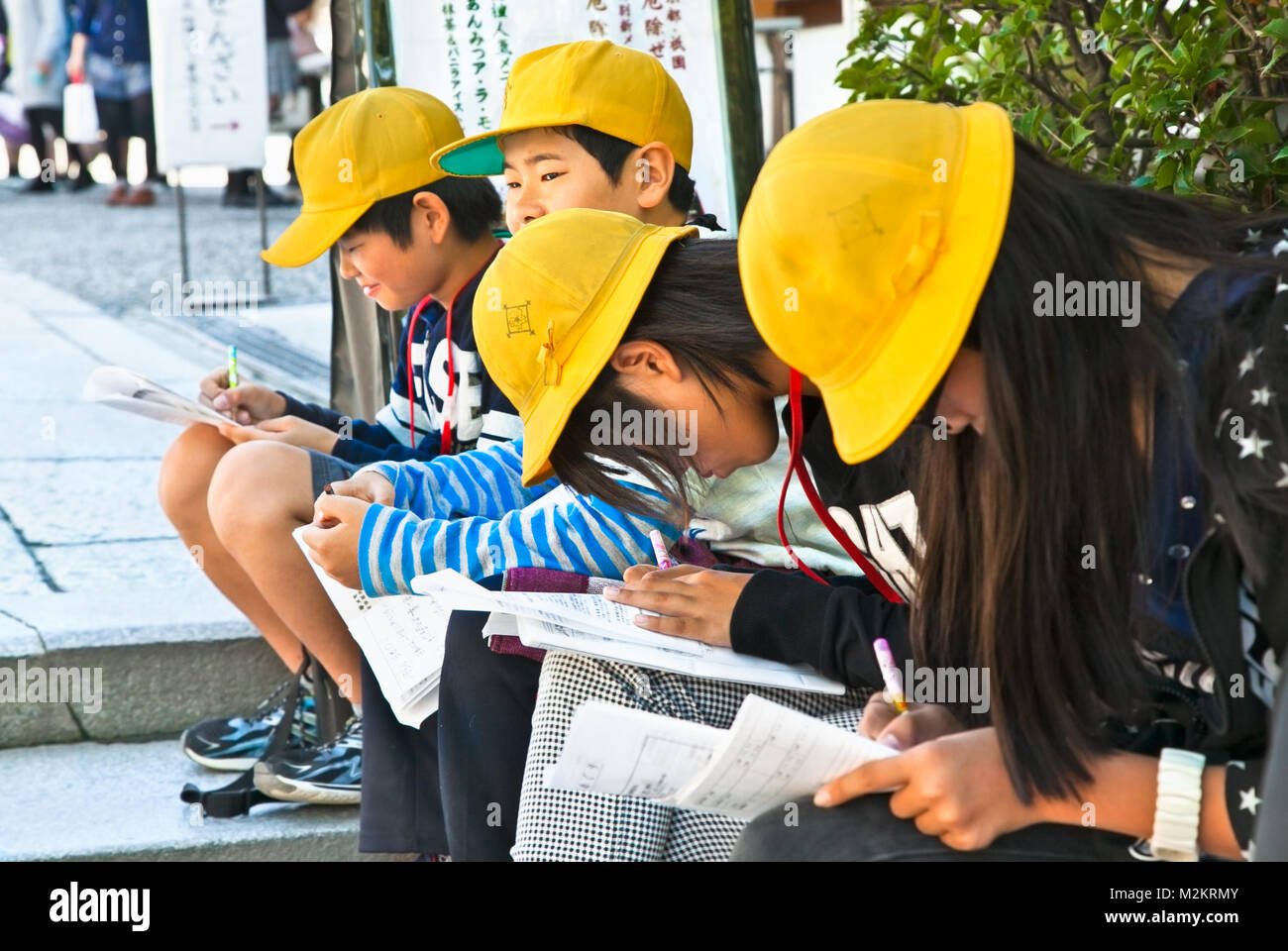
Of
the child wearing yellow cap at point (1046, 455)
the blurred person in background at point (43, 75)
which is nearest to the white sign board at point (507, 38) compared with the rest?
the child wearing yellow cap at point (1046, 455)

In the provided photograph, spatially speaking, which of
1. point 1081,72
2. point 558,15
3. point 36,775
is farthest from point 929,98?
point 36,775

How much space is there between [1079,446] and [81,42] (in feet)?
33.4

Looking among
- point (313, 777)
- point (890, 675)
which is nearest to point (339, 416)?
point (313, 777)

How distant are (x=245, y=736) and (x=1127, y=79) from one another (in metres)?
2.02

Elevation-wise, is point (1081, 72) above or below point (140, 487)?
above

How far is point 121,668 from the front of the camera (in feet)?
9.12

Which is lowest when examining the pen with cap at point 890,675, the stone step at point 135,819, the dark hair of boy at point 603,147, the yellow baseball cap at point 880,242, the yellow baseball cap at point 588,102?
the stone step at point 135,819

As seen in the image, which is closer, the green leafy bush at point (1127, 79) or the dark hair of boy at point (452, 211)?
the green leafy bush at point (1127, 79)

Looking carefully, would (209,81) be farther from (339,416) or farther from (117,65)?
(117,65)

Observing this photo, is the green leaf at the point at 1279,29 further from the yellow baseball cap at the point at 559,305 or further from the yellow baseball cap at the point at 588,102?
the yellow baseball cap at the point at 588,102

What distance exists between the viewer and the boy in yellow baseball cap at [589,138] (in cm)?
239

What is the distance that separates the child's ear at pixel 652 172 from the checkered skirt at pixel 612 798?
1029 mm

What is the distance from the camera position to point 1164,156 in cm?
213
